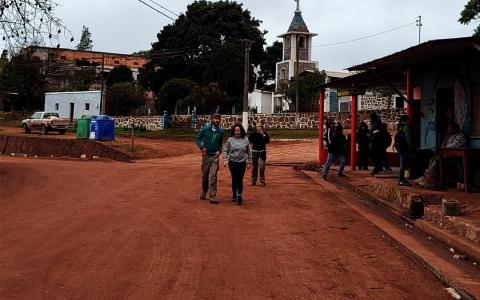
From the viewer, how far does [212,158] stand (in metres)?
11.8

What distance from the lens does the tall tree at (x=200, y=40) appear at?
57.1 meters

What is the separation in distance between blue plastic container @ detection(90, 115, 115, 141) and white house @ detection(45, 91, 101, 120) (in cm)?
2184

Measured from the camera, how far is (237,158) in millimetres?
11672

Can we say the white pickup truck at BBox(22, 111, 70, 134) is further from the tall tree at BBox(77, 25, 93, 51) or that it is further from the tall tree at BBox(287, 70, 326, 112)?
the tall tree at BBox(77, 25, 93, 51)

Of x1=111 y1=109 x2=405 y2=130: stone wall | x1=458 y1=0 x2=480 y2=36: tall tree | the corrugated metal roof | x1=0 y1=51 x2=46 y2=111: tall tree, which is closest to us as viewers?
the corrugated metal roof

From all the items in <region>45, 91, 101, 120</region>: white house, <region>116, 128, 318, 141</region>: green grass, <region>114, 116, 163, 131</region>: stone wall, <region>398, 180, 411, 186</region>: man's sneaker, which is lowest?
Answer: <region>398, 180, 411, 186</region>: man's sneaker

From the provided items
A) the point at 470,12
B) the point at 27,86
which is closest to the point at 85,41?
the point at 27,86

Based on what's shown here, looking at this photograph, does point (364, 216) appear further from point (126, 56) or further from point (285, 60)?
point (126, 56)

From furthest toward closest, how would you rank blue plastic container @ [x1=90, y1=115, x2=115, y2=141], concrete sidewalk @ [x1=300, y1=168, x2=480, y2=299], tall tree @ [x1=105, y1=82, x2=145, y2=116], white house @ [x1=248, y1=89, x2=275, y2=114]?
white house @ [x1=248, y1=89, x2=275, y2=114] → tall tree @ [x1=105, y1=82, x2=145, y2=116] → blue plastic container @ [x1=90, y1=115, x2=115, y2=141] → concrete sidewalk @ [x1=300, y1=168, x2=480, y2=299]

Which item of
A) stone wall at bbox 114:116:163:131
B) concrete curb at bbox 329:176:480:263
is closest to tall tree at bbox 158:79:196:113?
stone wall at bbox 114:116:163:131

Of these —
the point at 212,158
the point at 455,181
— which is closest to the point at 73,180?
the point at 212,158

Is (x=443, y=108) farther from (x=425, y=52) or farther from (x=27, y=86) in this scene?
(x=27, y=86)

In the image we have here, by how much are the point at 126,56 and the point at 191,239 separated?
83196 millimetres

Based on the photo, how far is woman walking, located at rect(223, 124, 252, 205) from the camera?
11.7 meters
